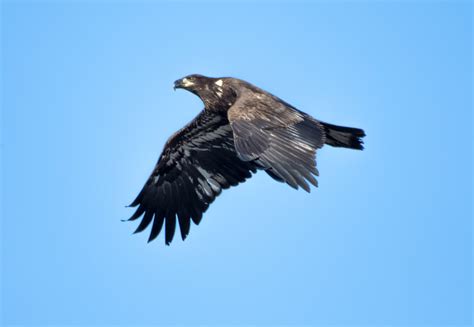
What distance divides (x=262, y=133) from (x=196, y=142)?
322 centimetres

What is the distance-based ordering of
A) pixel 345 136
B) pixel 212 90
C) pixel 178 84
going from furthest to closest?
pixel 178 84 < pixel 212 90 < pixel 345 136

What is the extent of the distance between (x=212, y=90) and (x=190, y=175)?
1.79 m

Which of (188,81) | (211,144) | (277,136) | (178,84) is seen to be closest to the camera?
(277,136)

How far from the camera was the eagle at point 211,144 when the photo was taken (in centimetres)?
1283

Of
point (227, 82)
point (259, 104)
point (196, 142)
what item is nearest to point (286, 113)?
point (259, 104)

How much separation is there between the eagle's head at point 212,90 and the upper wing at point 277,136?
76 cm

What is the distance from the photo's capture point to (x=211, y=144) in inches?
609

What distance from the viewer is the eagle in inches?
505

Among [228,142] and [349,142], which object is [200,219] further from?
[349,142]

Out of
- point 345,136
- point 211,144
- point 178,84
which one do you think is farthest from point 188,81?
point 345,136

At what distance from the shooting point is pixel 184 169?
15.7 metres

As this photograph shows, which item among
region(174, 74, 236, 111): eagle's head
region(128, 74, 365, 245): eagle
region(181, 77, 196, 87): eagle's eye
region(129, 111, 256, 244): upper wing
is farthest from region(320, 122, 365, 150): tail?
region(181, 77, 196, 87): eagle's eye

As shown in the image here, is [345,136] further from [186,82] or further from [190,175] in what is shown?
[190,175]

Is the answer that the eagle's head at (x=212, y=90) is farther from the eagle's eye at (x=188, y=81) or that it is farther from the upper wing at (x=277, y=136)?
the upper wing at (x=277, y=136)
